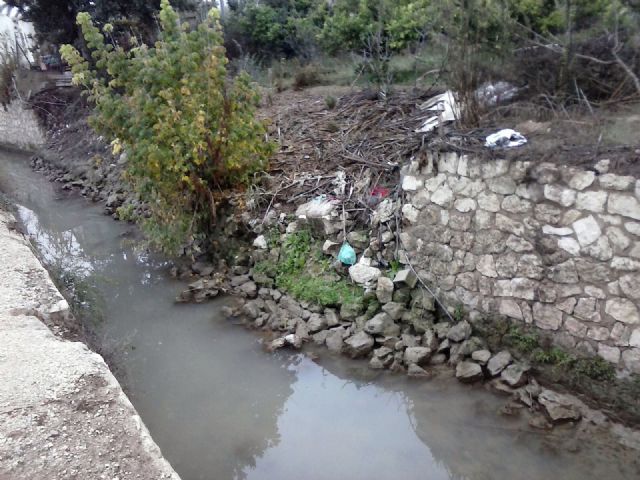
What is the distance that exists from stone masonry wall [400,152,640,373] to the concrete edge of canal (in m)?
3.78

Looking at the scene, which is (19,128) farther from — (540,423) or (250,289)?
(540,423)

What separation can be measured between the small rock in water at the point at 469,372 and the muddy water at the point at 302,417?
0.37 ft

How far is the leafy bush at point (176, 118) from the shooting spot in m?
7.49

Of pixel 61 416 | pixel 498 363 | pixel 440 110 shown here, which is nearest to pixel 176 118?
pixel 440 110

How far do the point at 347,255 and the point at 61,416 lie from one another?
4.05 m

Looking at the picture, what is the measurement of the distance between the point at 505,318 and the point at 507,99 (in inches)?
109

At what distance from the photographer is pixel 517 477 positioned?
14.7 feet

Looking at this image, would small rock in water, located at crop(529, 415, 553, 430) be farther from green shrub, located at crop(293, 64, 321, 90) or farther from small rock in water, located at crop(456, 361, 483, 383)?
green shrub, located at crop(293, 64, 321, 90)

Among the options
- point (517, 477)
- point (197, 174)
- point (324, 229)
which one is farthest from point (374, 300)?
point (197, 174)

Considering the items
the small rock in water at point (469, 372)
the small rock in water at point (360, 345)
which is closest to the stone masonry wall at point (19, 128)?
the small rock in water at point (360, 345)

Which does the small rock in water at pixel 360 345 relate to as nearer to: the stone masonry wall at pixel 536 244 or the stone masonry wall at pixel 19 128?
the stone masonry wall at pixel 536 244

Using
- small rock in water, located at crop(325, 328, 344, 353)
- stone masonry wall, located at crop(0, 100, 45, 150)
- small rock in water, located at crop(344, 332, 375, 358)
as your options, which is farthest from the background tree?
small rock in water, located at crop(344, 332, 375, 358)

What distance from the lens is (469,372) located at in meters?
5.49

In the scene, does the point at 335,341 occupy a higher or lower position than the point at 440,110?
lower
